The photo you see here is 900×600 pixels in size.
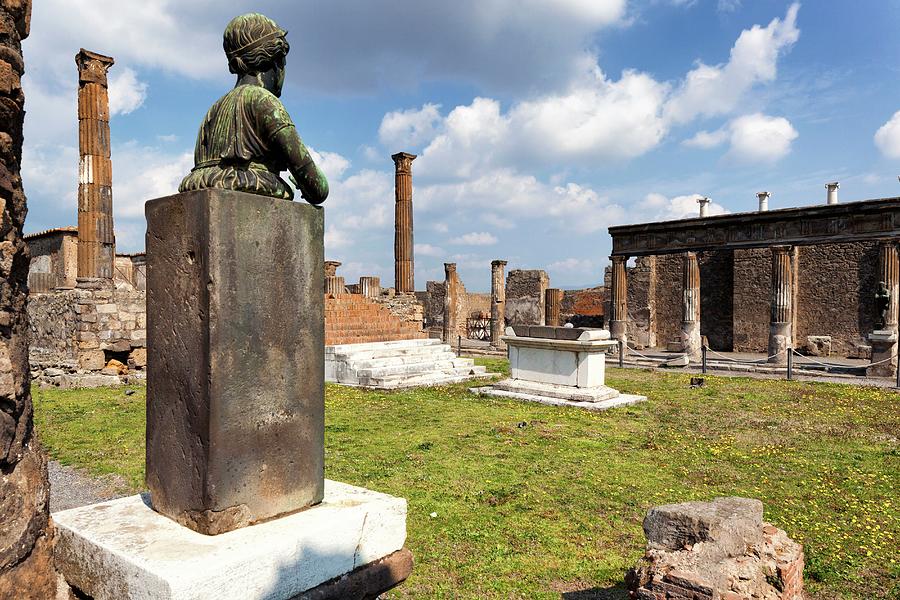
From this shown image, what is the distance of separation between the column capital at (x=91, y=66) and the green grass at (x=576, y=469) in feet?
23.6

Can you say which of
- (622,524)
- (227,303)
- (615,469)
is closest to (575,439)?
(615,469)

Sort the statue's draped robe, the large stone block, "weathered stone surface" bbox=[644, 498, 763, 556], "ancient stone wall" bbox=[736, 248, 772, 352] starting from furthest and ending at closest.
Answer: "ancient stone wall" bbox=[736, 248, 772, 352] → "weathered stone surface" bbox=[644, 498, 763, 556] → the statue's draped robe → the large stone block

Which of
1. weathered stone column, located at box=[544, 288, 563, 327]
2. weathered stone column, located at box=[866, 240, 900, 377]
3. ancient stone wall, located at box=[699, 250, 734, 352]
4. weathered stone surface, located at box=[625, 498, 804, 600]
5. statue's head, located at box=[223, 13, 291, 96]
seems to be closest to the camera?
statue's head, located at box=[223, 13, 291, 96]

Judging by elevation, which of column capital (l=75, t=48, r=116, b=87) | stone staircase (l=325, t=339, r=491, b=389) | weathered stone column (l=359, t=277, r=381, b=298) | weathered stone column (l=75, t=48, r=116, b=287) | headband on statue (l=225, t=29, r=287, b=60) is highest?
column capital (l=75, t=48, r=116, b=87)

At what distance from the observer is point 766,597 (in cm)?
260

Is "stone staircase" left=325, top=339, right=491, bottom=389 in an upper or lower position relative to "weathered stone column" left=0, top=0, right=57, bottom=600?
lower

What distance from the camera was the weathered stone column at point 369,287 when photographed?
1777 centimetres

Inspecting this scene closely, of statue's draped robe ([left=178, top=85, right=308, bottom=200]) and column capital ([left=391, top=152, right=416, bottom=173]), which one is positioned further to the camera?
column capital ([left=391, top=152, right=416, bottom=173])

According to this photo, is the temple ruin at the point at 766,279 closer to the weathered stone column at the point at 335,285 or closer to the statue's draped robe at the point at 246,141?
the weathered stone column at the point at 335,285

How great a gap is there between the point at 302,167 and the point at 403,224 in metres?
15.9

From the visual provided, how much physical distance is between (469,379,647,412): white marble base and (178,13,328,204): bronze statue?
754 cm

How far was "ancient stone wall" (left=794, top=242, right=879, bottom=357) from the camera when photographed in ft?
67.4

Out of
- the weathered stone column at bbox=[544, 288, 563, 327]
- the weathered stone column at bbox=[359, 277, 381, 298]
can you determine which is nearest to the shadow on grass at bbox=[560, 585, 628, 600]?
the weathered stone column at bbox=[359, 277, 381, 298]

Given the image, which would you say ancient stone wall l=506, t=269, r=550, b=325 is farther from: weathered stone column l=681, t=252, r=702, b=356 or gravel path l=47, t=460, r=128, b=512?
gravel path l=47, t=460, r=128, b=512
